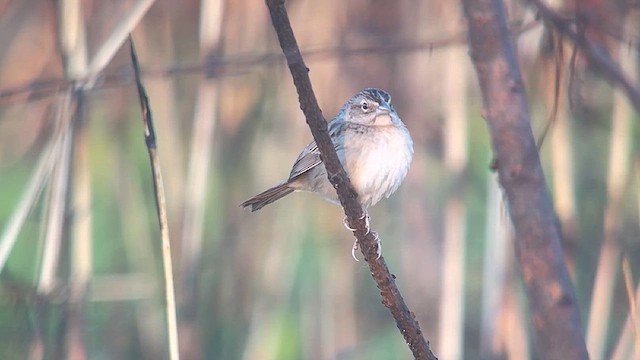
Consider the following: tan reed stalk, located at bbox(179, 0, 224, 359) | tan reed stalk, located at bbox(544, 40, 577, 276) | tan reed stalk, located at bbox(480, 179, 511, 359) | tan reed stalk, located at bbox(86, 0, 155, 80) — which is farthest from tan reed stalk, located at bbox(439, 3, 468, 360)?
tan reed stalk, located at bbox(86, 0, 155, 80)

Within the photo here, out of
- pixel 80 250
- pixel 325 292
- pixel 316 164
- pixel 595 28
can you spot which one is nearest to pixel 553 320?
pixel 595 28

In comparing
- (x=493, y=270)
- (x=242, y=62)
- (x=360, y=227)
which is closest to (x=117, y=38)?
(x=242, y=62)

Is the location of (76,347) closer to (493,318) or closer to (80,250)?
(80,250)

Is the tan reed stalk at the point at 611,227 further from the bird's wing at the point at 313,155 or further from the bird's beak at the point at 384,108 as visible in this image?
the bird's wing at the point at 313,155

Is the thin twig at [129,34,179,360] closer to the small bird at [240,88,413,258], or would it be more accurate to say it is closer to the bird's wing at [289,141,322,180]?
the small bird at [240,88,413,258]

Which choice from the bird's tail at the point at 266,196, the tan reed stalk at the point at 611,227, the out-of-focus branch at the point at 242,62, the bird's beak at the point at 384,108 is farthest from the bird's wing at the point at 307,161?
the tan reed stalk at the point at 611,227

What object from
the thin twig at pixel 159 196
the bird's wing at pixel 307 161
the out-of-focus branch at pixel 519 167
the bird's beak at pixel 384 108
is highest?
the bird's beak at pixel 384 108
